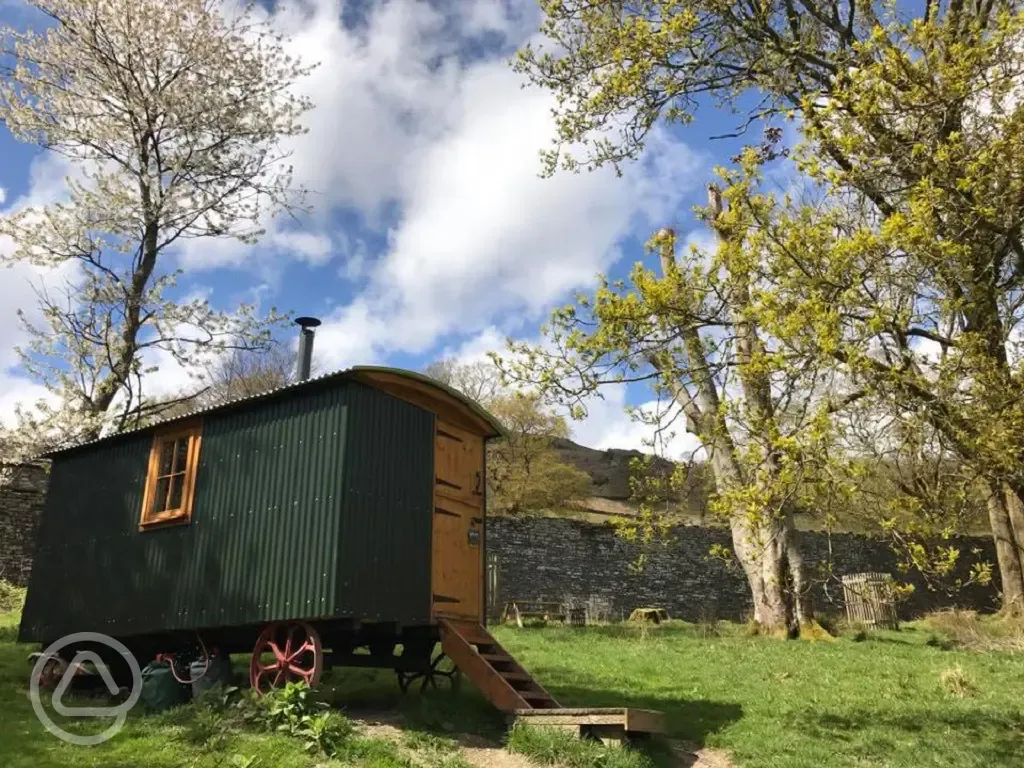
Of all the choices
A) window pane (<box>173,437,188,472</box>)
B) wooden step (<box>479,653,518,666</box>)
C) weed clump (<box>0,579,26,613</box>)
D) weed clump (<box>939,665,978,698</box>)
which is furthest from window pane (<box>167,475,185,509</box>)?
weed clump (<box>939,665,978,698</box>)

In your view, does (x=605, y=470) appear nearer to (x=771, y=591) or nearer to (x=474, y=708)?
(x=771, y=591)

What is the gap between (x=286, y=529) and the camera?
9.12 metres

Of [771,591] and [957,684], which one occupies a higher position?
[771,591]

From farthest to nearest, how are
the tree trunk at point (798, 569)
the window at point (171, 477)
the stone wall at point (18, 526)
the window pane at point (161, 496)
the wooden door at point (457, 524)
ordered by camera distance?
1. the stone wall at point (18, 526)
2. the tree trunk at point (798, 569)
3. the window pane at point (161, 496)
4. the window at point (171, 477)
5. the wooden door at point (457, 524)

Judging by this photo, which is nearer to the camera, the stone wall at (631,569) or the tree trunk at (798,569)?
the tree trunk at (798,569)

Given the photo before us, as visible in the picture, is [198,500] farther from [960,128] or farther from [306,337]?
[960,128]

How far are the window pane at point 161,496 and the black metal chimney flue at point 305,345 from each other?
7.34 ft

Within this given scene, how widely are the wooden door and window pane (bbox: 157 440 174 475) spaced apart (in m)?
3.46

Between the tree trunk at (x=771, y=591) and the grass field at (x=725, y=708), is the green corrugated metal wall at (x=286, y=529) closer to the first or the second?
the grass field at (x=725, y=708)

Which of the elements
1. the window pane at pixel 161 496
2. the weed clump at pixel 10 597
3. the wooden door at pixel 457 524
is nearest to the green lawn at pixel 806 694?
the wooden door at pixel 457 524

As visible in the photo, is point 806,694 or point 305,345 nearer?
point 806,694

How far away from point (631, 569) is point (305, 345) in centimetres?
1208

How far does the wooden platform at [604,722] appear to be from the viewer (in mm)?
7758

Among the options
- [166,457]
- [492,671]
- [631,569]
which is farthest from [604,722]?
[631,569]
